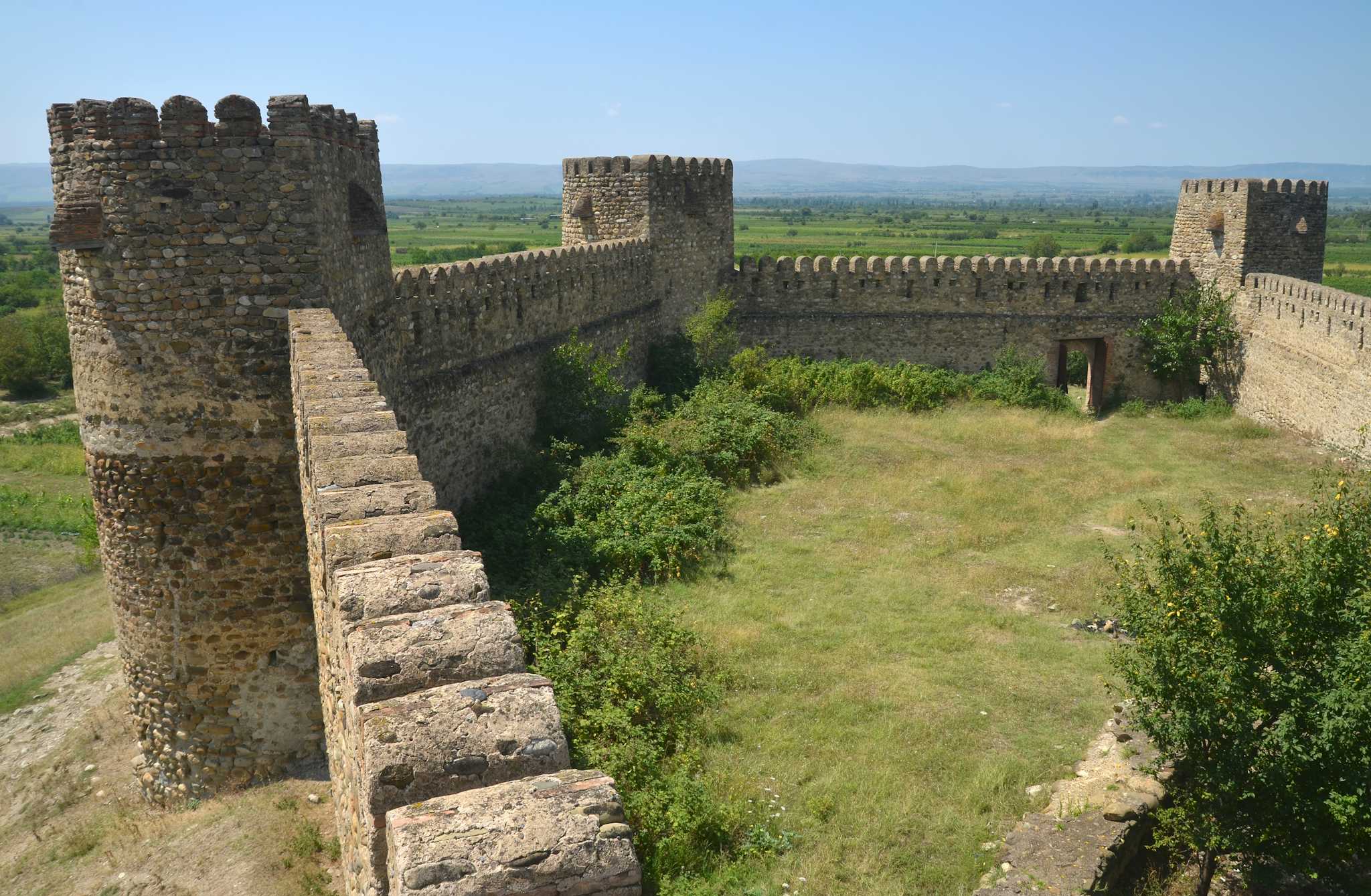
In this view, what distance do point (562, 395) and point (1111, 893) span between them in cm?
938

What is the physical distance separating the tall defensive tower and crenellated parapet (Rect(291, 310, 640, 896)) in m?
3.30

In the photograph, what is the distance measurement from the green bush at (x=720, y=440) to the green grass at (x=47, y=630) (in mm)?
6699

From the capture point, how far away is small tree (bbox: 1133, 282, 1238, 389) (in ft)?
60.2

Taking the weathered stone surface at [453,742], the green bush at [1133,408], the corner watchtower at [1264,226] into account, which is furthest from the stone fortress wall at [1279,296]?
the weathered stone surface at [453,742]

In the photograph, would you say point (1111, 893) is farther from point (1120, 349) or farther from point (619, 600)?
point (1120, 349)

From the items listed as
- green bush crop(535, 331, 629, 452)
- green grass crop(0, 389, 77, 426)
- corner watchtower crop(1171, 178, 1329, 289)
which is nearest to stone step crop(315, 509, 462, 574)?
green bush crop(535, 331, 629, 452)

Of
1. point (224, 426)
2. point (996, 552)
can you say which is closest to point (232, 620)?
point (224, 426)

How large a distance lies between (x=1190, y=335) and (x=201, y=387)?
17.0 metres

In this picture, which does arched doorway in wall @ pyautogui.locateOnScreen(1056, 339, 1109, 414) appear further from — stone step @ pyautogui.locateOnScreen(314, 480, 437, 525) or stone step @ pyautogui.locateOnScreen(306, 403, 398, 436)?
stone step @ pyautogui.locateOnScreen(314, 480, 437, 525)

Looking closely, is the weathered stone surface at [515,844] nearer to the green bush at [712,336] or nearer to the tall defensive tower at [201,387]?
the tall defensive tower at [201,387]

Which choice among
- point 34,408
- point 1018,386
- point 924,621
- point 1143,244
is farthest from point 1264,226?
point 1143,244

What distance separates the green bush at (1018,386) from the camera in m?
18.8

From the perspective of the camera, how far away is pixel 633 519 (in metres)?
11.7

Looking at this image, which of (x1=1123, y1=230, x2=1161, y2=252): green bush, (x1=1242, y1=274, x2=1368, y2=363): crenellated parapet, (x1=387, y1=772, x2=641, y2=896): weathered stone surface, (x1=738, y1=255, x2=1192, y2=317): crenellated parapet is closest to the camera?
(x1=387, y1=772, x2=641, y2=896): weathered stone surface
